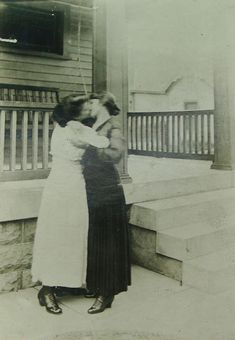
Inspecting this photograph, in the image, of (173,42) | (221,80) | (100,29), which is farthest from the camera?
(173,42)

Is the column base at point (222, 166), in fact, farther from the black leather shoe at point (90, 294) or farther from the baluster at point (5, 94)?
the baluster at point (5, 94)

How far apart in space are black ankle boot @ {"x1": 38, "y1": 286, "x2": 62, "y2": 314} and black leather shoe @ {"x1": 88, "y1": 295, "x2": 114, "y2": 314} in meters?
0.24

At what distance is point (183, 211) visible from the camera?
13.4ft

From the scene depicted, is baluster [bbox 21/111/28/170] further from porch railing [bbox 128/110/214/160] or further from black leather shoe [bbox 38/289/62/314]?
porch railing [bbox 128/110/214/160]

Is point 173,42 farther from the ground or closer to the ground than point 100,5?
farther from the ground

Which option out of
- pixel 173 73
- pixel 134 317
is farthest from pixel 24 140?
pixel 173 73

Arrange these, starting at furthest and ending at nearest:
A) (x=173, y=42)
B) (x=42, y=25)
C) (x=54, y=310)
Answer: (x=173, y=42)
(x=42, y=25)
(x=54, y=310)

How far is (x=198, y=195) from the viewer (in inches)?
184

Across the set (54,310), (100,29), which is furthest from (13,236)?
(100,29)

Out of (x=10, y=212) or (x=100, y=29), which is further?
(x=100, y=29)

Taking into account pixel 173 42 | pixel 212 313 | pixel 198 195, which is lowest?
pixel 212 313

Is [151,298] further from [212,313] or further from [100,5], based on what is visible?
[100,5]

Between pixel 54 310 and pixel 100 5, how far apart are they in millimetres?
2827

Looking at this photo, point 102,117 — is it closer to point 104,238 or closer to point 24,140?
point 104,238
